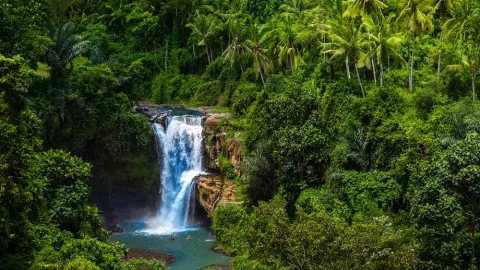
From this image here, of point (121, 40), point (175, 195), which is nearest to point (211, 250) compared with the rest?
point (175, 195)

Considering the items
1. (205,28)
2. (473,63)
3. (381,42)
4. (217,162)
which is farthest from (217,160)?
(473,63)

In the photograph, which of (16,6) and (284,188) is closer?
(16,6)

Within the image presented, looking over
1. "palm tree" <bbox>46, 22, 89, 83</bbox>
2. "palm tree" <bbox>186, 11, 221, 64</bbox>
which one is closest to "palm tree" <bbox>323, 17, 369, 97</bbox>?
"palm tree" <bbox>46, 22, 89, 83</bbox>

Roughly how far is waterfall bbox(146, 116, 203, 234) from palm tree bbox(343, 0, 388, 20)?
1196 centimetres

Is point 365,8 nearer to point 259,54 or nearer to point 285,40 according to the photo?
point 285,40

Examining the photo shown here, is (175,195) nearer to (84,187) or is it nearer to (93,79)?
(93,79)

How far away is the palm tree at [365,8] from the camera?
3750cm

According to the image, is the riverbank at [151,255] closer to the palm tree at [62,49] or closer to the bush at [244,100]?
the palm tree at [62,49]

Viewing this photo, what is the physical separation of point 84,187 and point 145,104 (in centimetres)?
2314

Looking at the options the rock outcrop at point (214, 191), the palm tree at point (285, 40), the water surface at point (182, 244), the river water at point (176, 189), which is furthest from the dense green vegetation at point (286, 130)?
the water surface at point (182, 244)

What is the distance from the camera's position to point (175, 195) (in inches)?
1598

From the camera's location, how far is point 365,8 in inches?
1487

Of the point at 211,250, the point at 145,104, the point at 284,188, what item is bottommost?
the point at 211,250

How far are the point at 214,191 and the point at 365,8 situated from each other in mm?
14403
